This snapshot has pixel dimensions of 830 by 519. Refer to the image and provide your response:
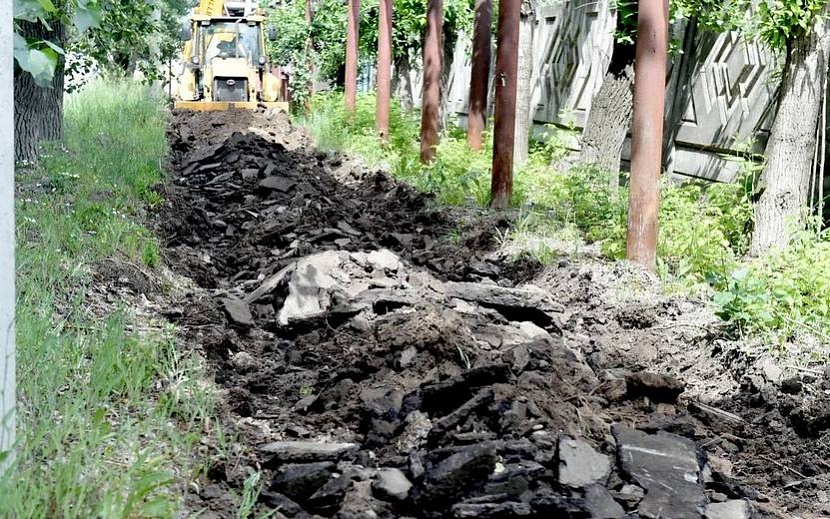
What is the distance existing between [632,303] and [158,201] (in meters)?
6.00

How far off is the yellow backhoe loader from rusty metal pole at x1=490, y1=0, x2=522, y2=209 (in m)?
13.7

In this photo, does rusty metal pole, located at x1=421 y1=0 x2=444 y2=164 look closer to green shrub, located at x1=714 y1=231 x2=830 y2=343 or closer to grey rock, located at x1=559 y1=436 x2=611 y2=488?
green shrub, located at x1=714 y1=231 x2=830 y2=343

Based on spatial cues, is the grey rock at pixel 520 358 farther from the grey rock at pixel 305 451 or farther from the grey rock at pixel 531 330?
the grey rock at pixel 305 451

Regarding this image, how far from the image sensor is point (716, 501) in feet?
15.0

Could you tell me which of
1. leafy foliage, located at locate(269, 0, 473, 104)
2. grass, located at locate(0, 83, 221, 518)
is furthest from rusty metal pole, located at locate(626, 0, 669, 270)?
leafy foliage, located at locate(269, 0, 473, 104)

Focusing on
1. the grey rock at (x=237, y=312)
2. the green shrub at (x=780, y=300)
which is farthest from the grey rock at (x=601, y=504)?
the grey rock at (x=237, y=312)

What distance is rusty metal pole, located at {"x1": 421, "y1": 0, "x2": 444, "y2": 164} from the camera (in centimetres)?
1730

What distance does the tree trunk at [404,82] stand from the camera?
30469 mm

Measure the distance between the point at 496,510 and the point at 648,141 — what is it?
232 inches

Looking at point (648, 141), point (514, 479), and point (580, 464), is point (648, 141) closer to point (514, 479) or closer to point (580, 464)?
point (580, 464)

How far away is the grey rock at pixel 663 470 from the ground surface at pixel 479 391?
0.4 inches

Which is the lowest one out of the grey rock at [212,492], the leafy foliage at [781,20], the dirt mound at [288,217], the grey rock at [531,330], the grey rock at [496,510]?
the dirt mound at [288,217]

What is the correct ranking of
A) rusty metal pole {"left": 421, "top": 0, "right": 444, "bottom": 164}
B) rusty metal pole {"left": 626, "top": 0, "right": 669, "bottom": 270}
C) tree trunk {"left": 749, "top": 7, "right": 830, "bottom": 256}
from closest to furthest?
rusty metal pole {"left": 626, "top": 0, "right": 669, "bottom": 270}
tree trunk {"left": 749, "top": 7, "right": 830, "bottom": 256}
rusty metal pole {"left": 421, "top": 0, "right": 444, "bottom": 164}

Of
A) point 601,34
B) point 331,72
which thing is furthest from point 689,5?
point 331,72
